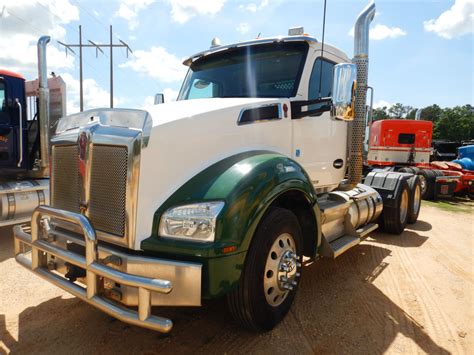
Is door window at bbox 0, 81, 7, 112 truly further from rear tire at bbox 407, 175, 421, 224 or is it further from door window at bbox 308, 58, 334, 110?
rear tire at bbox 407, 175, 421, 224

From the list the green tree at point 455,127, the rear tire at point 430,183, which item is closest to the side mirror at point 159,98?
the rear tire at point 430,183

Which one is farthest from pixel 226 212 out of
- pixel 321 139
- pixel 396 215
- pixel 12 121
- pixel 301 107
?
pixel 12 121

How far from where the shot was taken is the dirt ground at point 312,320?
276cm

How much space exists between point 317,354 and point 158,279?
1397 millimetres

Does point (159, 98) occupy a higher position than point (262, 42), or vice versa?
point (262, 42)

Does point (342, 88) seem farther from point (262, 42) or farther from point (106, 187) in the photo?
point (106, 187)

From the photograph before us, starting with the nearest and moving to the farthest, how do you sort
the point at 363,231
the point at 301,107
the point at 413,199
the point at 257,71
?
the point at 301,107
the point at 257,71
the point at 363,231
the point at 413,199

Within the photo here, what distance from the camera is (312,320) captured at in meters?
3.17

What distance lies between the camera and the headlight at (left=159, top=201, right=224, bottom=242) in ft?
7.39

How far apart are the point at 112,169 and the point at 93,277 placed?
0.72 meters

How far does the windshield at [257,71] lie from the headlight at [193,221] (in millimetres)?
1717

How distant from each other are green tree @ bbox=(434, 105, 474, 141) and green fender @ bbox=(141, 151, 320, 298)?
187 ft

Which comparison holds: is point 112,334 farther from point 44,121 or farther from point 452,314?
point 44,121

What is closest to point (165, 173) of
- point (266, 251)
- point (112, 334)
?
point (266, 251)
